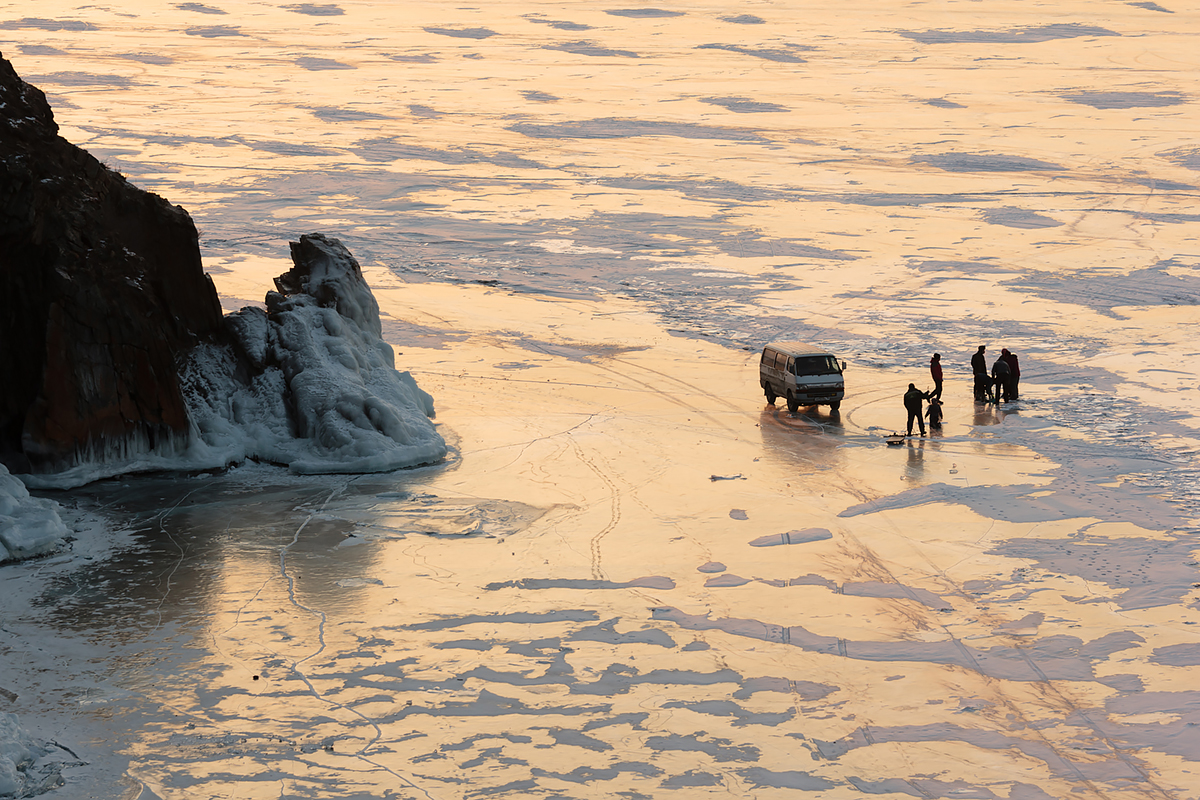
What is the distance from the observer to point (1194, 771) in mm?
13266

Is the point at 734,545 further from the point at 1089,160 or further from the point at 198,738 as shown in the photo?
the point at 1089,160

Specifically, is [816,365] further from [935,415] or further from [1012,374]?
[1012,374]

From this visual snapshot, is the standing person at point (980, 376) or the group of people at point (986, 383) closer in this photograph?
the group of people at point (986, 383)

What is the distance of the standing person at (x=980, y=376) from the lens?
28531 mm

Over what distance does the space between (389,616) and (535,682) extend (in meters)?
2.86

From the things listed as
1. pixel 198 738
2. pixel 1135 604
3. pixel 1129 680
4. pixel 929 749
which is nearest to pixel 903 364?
pixel 1135 604

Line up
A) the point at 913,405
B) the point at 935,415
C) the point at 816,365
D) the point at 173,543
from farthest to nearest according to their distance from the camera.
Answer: the point at 816,365
the point at 935,415
the point at 913,405
the point at 173,543

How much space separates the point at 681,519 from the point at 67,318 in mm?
10909

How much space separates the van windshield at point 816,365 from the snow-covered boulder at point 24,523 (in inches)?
578

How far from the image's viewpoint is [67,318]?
896 inches

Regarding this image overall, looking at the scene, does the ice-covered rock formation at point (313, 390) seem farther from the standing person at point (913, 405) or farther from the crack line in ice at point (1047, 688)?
the crack line in ice at point (1047, 688)

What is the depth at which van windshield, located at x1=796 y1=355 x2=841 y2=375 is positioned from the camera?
28.0 m

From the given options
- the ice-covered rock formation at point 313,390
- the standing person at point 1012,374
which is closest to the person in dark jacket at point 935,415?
the standing person at point 1012,374

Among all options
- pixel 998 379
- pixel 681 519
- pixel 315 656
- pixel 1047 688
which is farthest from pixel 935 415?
pixel 315 656
